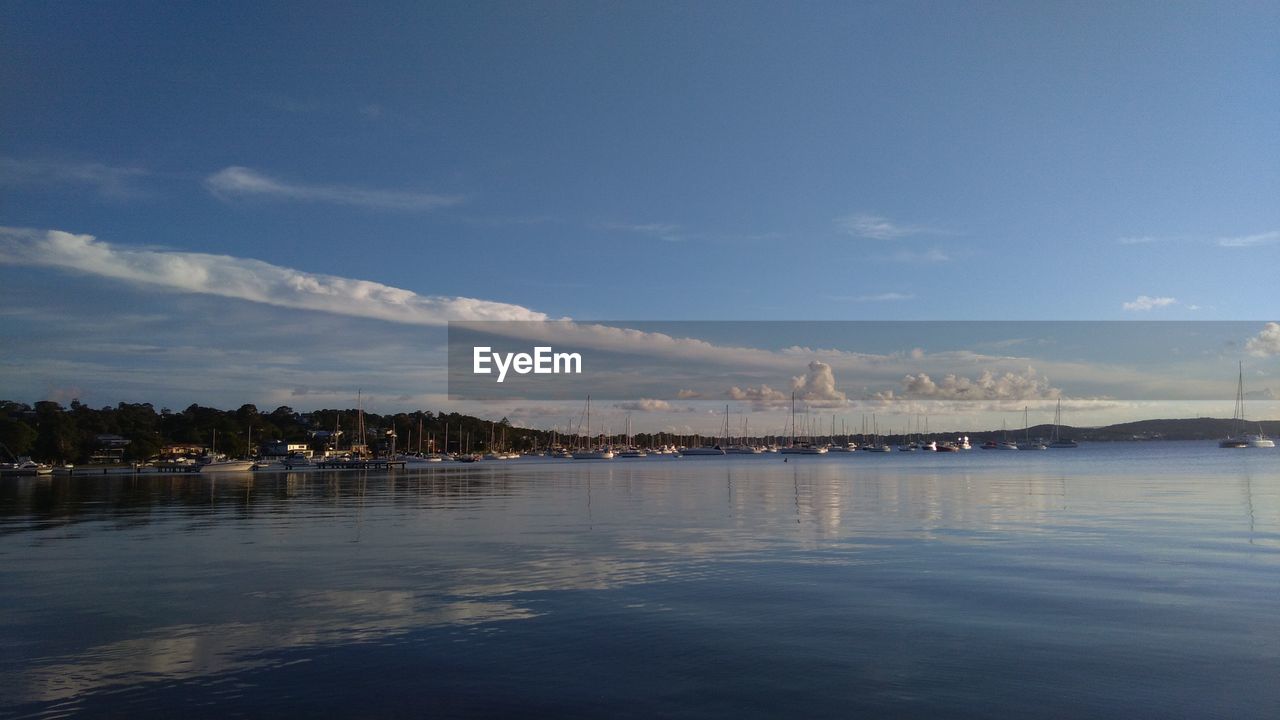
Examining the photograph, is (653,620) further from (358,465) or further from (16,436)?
(16,436)

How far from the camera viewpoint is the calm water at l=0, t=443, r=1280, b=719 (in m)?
12.6

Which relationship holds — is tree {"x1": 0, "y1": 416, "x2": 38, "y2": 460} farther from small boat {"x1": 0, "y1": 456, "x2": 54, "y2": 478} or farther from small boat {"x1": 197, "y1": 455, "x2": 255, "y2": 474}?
small boat {"x1": 197, "y1": 455, "x2": 255, "y2": 474}

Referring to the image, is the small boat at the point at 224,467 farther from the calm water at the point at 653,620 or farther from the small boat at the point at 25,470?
the calm water at the point at 653,620

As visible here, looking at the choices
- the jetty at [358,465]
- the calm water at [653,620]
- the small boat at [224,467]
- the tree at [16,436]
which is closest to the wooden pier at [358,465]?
the jetty at [358,465]

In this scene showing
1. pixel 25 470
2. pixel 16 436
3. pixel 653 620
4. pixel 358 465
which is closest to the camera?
pixel 653 620

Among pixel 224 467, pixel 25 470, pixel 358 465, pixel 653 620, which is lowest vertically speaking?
pixel 358 465

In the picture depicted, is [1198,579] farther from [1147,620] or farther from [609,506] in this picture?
[609,506]

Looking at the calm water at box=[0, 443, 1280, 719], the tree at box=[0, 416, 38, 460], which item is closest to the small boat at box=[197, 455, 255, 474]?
the tree at box=[0, 416, 38, 460]

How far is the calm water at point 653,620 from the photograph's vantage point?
12648 mm

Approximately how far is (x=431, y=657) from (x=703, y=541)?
58.4 ft

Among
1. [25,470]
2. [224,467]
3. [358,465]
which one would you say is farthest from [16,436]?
[358,465]

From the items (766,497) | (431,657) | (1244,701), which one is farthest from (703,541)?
(766,497)

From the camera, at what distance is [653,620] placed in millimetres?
17812

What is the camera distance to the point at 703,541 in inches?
1244
